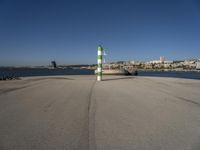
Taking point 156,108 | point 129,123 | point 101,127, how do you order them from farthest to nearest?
point 156,108, point 129,123, point 101,127

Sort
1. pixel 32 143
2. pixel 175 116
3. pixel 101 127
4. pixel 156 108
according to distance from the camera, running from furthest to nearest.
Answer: pixel 156 108 → pixel 175 116 → pixel 101 127 → pixel 32 143

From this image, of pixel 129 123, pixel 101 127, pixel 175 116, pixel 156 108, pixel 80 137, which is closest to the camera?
pixel 80 137

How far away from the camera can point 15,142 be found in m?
3.12

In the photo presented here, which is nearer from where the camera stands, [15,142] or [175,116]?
[15,142]

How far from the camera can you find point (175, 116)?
473 cm

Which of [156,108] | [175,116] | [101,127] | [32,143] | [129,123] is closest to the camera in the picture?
[32,143]

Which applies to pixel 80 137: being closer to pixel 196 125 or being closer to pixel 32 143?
pixel 32 143

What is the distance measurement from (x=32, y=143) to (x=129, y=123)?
6.08 feet

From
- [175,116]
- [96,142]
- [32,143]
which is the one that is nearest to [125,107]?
[175,116]

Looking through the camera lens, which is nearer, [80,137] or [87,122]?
[80,137]

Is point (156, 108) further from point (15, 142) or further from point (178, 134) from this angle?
point (15, 142)

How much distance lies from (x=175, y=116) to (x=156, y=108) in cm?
86

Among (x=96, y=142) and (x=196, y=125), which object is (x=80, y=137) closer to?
(x=96, y=142)

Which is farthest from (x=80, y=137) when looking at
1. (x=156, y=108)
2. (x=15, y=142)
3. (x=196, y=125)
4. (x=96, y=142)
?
(x=156, y=108)
